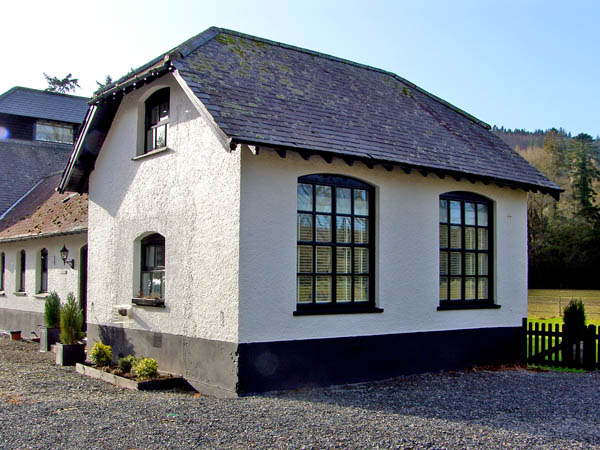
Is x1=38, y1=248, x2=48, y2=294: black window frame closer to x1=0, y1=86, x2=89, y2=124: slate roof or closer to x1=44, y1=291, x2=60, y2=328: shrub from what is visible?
x1=44, y1=291, x2=60, y2=328: shrub

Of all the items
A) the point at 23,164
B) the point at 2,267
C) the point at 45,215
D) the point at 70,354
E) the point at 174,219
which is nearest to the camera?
the point at 174,219

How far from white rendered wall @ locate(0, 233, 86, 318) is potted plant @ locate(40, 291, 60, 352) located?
0.57 meters

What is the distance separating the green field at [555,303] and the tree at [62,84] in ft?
134

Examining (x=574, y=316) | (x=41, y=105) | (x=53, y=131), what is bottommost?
(x=574, y=316)

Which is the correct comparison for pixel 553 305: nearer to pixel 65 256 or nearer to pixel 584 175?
pixel 584 175

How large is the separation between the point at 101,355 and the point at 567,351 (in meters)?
9.31

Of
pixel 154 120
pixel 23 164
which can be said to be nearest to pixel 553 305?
pixel 23 164

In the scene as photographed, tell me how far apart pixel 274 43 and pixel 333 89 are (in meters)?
1.92

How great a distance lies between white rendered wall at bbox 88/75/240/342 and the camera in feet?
33.5

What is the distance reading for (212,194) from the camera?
34.7 ft

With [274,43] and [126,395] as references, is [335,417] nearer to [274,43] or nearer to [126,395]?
[126,395]

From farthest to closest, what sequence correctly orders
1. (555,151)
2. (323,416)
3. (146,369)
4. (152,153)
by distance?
(555,151) → (152,153) → (146,369) → (323,416)

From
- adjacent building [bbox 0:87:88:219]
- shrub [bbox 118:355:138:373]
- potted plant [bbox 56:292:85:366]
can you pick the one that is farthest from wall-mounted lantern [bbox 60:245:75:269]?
adjacent building [bbox 0:87:88:219]

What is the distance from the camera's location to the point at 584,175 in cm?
5094
